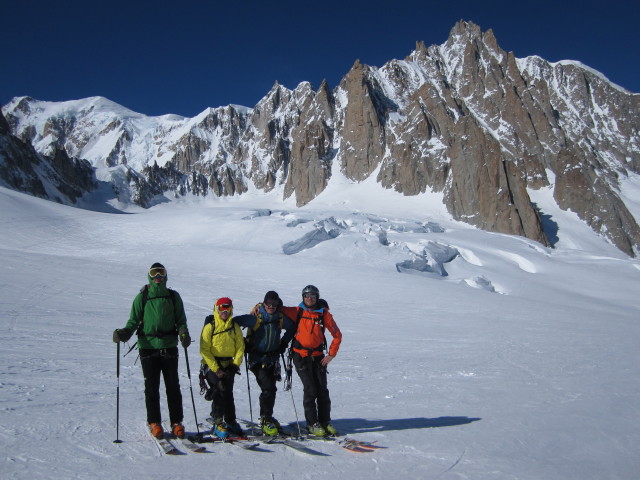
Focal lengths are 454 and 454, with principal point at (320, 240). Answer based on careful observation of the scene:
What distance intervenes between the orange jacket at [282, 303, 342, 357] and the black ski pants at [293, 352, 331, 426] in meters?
0.08

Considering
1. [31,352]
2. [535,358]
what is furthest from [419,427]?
[31,352]

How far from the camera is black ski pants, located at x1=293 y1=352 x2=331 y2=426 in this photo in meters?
5.25

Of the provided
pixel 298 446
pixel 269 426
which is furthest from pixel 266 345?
pixel 298 446

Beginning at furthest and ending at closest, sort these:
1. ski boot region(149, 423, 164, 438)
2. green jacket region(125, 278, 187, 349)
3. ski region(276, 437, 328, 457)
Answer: green jacket region(125, 278, 187, 349) < ski boot region(149, 423, 164, 438) < ski region(276, 437, 328, 457)

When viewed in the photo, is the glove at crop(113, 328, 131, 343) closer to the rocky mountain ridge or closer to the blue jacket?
the blue jacket

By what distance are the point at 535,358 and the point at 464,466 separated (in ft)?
21.9

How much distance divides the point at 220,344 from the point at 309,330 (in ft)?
3.42

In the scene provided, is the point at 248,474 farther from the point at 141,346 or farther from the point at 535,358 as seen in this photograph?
the point at 535,358

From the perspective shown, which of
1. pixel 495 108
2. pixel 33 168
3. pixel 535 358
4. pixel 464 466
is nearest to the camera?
pixel 464 466

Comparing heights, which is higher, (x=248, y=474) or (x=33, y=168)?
(x=33, y=168)

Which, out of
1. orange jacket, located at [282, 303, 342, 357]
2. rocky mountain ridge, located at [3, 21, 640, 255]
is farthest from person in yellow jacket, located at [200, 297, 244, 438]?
rocky mountain ridge, located at [3, 21, 640, 255]

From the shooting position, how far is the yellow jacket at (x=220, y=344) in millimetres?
5000

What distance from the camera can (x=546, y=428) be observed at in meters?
5.64

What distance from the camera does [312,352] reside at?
538cm
